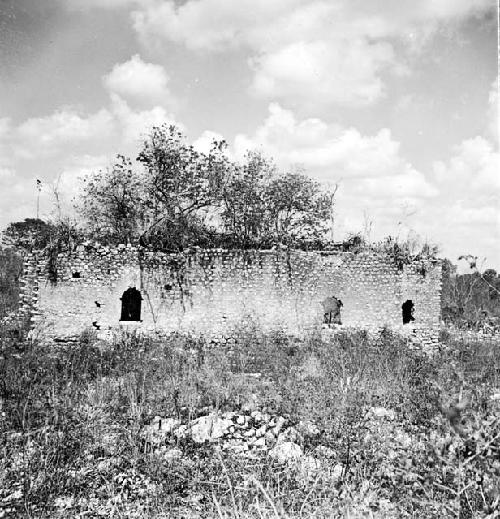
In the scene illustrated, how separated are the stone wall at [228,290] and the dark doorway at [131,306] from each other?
0.75 meters

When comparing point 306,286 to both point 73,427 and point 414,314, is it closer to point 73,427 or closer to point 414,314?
point 414,314

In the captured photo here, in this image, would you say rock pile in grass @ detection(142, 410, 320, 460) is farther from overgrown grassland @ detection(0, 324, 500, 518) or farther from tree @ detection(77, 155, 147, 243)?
tree @ detection(77, 155, 147, 243)

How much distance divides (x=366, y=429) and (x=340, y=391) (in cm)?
156

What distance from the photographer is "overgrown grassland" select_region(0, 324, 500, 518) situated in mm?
3248

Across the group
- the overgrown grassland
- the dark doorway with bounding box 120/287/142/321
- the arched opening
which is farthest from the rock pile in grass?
the dark doorway with bounding box 120/287/142/321

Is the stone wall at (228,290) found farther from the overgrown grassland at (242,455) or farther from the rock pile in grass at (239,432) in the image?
the rock pile in grass at (239,432)

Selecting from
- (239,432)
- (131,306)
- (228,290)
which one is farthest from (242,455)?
(131,306)

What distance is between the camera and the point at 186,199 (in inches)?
610

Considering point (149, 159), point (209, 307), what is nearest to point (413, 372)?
point (209, 307)

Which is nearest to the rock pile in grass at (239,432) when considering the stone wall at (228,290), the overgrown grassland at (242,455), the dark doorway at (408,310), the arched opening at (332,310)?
the overgrown grassland at (242,455)

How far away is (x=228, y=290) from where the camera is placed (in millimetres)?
12969

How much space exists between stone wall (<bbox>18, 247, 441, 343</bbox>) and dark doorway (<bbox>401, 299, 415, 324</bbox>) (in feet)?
0.59

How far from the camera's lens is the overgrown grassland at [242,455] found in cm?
325

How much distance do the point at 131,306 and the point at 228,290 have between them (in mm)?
3465
